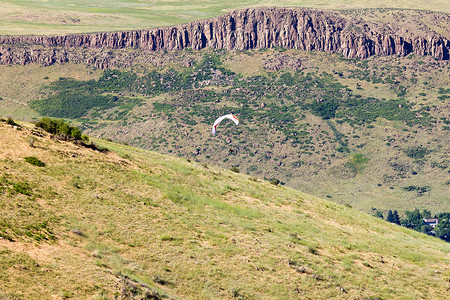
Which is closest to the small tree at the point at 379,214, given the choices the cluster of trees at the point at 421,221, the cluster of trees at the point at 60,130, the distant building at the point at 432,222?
the cluster of trees at the point at 421,221

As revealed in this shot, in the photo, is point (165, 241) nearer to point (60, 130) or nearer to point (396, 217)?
point (60, 130)

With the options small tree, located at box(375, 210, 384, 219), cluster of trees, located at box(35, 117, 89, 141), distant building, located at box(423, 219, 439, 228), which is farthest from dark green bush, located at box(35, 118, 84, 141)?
distant building, located at box(423, 219, 439, 228)

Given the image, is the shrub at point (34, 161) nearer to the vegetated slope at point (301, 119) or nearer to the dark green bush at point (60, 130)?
the dark green bush at point (60, 130)

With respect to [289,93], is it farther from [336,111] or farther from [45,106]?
[45,106]

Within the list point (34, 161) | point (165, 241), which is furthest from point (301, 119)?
point (165, 241)

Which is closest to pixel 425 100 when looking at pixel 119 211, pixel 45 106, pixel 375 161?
pixel 375 161

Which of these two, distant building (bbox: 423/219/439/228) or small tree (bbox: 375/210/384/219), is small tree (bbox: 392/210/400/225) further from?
distant building (bbox: 423/219/439/228)
